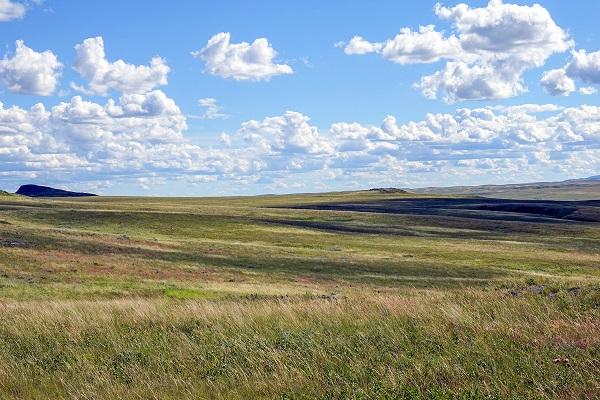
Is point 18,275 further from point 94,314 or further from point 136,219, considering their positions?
point 136,219

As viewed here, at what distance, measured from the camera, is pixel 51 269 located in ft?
141

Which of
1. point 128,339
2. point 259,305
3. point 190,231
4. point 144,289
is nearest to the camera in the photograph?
point 128,339

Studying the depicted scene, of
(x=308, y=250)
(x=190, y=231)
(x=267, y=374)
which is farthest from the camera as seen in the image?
(x=190, y=231)

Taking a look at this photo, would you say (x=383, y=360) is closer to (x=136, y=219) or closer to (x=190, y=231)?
(x=190, y=231)

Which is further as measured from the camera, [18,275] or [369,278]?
[369,278]

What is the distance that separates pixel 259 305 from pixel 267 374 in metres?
7.27

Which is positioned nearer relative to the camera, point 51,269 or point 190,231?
point 51,269

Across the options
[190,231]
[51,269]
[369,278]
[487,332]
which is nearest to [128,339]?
[487,332]

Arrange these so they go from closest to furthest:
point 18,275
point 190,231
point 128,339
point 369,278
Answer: point 128,339, point 18,275, point 369,278, point 190,231

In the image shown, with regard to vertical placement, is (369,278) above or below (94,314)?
below

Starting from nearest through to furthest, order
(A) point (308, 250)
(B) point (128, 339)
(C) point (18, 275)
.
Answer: (B) point (128, 339), (C) point (18, 275), (A) point (308, 250)

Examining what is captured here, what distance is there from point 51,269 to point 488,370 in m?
39.1

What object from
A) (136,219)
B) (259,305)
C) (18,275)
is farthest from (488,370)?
(136,219)

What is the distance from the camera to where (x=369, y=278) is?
1903 inches
